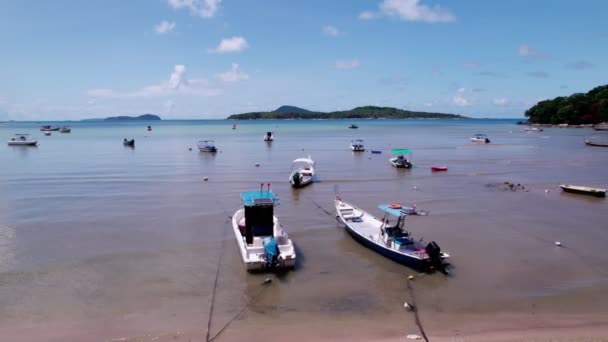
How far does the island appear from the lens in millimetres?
126062

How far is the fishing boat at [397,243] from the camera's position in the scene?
1538 centimetres

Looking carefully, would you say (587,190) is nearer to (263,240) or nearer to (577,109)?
(263,240)

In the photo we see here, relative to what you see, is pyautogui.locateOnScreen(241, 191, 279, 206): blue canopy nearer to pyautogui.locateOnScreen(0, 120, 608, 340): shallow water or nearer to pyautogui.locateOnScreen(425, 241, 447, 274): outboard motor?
pyautogui.locateOnScreen(0, 120, 608, 340): shallow water

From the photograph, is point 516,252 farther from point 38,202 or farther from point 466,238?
point 38,202

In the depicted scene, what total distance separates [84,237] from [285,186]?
54.2 ft

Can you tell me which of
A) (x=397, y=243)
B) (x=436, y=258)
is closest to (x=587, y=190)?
(x=436, y=258)

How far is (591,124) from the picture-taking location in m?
127

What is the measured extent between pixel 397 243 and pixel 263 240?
513cm

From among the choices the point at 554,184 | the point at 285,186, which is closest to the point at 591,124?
the point at 554,184

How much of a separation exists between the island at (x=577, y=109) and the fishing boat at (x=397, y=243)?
13374 cm

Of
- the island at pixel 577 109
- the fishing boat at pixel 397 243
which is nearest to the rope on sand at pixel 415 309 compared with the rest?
the fishing boat at pixel 397 243

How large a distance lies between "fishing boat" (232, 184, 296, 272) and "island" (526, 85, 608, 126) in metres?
138

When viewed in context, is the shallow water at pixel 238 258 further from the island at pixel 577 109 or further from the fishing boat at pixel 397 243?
the island at pixel 577 109

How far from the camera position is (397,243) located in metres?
16.4
